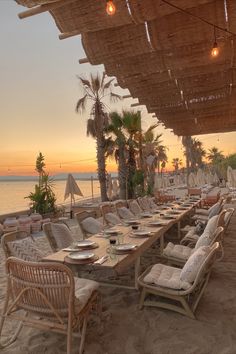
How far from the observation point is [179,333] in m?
3.06

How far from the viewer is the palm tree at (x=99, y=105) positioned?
13883 mm

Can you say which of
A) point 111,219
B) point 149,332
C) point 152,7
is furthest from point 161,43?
point 111,219

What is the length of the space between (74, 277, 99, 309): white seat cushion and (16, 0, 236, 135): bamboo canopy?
2592 millimetres

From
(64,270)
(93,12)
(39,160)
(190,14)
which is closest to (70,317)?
(64,270)

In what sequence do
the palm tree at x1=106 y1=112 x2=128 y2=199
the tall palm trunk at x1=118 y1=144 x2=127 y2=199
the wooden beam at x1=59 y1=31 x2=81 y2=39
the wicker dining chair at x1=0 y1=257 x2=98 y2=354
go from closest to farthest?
the wicker dining chair at x1=0 y1=257 x2=98 y2=354
the wooden beam at x1=59 y1=31 x2=81 y2=39
the palm tree at x1=106 y1=112 x2=128 y2=199
the tall palm trunk at x1=118 y1=144 x2=127 y2=199

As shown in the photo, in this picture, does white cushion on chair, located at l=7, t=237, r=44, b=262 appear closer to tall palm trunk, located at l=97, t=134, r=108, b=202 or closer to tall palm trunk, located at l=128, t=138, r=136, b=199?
tall palm trunk, located at l=128, t=138, r=136, b=199

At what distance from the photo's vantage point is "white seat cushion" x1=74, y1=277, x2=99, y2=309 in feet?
9.25

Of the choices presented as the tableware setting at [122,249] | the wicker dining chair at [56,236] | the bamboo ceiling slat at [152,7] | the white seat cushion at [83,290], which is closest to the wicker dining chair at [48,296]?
the white seat cushion at [83,290]

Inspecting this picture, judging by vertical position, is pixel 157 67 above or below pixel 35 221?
above

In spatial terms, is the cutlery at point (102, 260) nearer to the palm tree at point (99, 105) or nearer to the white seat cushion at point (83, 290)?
the white seat cushion at point (83, 290)

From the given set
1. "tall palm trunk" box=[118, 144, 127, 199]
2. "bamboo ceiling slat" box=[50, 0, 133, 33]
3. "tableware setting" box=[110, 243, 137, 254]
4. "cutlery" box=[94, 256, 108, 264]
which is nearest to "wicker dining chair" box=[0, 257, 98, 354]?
"cutlery" box=[94, 256, 108, 264]

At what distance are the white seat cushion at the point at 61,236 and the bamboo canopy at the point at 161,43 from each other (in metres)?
2.35

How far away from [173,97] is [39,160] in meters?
7.97

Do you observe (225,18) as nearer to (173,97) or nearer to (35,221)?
(173,97)
